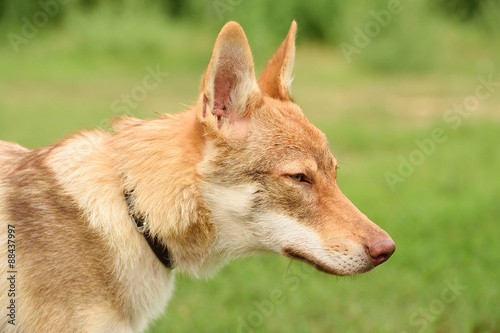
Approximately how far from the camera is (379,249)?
3166 millimetres

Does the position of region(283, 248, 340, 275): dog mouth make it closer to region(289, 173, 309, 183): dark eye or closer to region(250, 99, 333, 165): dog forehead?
region(289, 173, 309, 183): dark eye

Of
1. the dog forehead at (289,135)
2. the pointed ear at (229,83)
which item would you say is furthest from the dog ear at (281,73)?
the pointed ear at (229,83)

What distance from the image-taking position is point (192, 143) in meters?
3.33

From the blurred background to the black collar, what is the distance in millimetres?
459

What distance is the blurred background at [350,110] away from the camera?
545 cm

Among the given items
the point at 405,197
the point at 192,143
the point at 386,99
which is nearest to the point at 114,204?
the point at 192,143

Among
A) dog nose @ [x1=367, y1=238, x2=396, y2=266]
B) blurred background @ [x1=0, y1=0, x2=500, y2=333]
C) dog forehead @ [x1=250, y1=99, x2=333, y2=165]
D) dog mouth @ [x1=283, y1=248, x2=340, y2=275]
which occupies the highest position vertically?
dog forehead @ [x1=250, y1=99, x2=333, y2=165]

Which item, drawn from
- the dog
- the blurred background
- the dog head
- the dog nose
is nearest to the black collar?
the dog

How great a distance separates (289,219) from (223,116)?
75 centimetres

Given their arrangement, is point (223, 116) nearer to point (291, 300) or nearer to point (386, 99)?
point (291, 300)

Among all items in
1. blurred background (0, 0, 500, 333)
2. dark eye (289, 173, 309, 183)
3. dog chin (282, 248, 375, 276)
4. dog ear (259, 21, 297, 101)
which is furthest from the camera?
blurred background (0, 0, 500, 333)

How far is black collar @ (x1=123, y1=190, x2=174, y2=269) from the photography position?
323 centimetres

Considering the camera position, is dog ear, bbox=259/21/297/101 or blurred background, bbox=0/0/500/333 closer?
dog ear, bbox=259/21/297/101

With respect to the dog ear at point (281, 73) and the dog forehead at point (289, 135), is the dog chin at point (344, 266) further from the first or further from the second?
the dog ear at point (281, 73)
